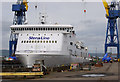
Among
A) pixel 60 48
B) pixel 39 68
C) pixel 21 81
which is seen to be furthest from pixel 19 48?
pixel 21 81

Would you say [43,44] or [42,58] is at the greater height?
[43,44]

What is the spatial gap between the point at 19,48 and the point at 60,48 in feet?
27.2

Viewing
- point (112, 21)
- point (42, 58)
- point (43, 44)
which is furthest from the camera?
point (112, 21)

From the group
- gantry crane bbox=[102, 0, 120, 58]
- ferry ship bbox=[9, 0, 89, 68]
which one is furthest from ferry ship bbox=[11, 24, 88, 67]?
gantry crane bbox=[102, 0, 120, 58]

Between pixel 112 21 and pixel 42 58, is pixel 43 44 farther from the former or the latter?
pixel 112 21

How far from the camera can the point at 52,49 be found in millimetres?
39438

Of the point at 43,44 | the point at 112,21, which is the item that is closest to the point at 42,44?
the point at 43,44

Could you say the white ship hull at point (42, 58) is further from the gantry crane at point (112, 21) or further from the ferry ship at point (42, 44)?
the gantry crane at point (112, 21)

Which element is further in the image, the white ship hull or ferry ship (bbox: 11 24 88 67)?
ferry ship (bbox: 11 24 88 67)

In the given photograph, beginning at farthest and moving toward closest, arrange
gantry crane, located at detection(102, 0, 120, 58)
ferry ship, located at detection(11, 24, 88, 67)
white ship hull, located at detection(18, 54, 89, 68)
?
gantry crane, located at detection(102, 0, 120, 58) → ferry ship, located at detection(11, 24, 88, 67) → white ship hull, located at detection(18, 54, 89, 68)

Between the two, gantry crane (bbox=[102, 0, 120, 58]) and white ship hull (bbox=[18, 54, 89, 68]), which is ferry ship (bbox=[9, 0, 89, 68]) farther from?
gantry crane (bbox=[102, 0, 120, 58])

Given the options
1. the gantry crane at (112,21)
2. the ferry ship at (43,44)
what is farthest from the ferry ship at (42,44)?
the gantry crane at (112,21)

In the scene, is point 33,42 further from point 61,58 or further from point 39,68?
point 39,68

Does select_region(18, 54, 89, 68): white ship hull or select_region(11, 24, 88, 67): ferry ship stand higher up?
select_region(11, 24, 88, 67): ferry ship
